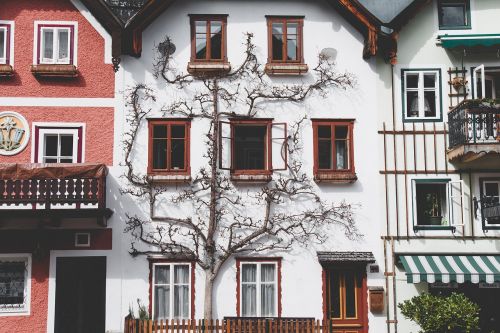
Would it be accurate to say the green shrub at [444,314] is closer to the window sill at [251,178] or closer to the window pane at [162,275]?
the window sill at [251,178]

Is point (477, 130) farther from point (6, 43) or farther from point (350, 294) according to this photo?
point (6, 43)

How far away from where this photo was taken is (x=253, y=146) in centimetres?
1775

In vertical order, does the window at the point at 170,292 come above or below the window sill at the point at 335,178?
below

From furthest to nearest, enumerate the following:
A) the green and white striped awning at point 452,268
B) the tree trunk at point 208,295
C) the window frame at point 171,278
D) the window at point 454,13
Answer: the window at point 454,13
the window frame at point 171,278
the tree trunk at point 208,295
the green and white striped awning at point 452,268

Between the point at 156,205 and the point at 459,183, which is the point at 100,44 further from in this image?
the point at 459,183

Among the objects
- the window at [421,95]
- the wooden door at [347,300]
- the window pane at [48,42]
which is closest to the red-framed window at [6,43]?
the window pane at [48,42]

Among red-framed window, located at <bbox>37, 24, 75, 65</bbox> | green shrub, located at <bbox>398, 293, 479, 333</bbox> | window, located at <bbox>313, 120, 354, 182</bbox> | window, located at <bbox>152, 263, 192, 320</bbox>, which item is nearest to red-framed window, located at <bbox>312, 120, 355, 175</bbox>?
window, located at <bbox>313, 120, 354, 182</bbox>

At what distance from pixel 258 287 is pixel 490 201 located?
23.4 ft

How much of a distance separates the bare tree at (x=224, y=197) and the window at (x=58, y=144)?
138 cm

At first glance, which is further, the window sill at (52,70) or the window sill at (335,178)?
the window sill at (335,178)

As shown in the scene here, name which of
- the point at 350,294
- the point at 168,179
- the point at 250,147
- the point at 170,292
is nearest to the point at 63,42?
the point at 168,179

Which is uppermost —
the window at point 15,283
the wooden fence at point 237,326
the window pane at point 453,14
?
the window pane at point 453,14

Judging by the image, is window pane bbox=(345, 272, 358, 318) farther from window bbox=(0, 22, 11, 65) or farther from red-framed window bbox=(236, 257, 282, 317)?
window bbox=(0, 22, 11, 65)

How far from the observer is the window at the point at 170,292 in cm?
1694
